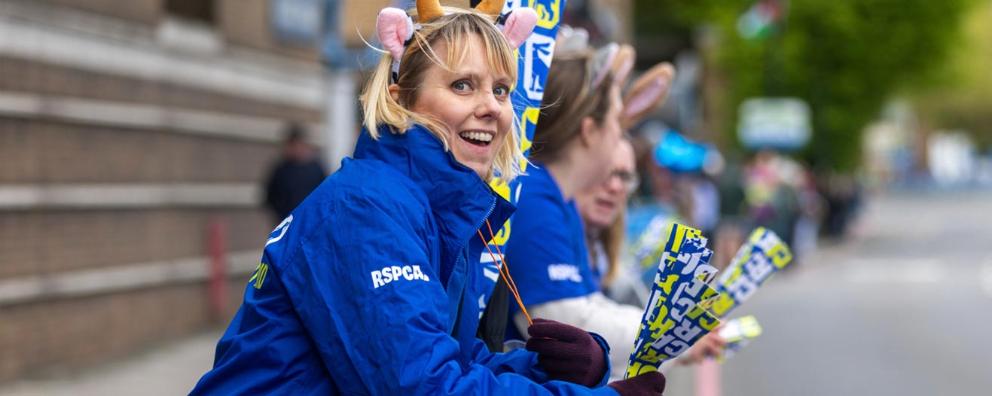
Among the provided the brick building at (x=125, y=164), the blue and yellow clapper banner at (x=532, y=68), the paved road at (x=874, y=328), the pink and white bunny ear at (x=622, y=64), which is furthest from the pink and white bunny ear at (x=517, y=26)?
the paved road at (x=874, y=328)

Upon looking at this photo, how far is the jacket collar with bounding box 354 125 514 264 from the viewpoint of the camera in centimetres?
239

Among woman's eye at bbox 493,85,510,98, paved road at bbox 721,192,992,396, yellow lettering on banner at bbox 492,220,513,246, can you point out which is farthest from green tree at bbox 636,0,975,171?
woman's eye at bbox 493,85,510,98

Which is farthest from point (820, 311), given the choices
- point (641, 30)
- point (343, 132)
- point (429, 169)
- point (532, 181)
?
point (641, 30)

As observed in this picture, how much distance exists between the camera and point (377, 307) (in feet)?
7.08

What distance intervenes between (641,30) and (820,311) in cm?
3884

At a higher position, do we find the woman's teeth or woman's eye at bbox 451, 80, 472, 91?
woman's eye at bbox 451, 80, 472, 91

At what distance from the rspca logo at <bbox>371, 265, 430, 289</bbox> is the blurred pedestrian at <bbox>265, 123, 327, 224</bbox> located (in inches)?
364

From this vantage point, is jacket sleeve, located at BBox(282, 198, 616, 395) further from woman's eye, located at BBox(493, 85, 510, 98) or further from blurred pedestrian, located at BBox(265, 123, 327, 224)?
blurred pedestrian, located at BBox(265, 123, 327, 224)

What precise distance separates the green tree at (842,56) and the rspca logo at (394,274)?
1425 inches

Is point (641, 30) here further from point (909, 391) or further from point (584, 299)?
point (584, 299)

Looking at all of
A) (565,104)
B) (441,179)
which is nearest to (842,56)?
(565,104)

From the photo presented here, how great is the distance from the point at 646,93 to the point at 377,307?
7.00 feet

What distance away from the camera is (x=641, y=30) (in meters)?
54.7

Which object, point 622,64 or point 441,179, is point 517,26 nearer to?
point 441,179
